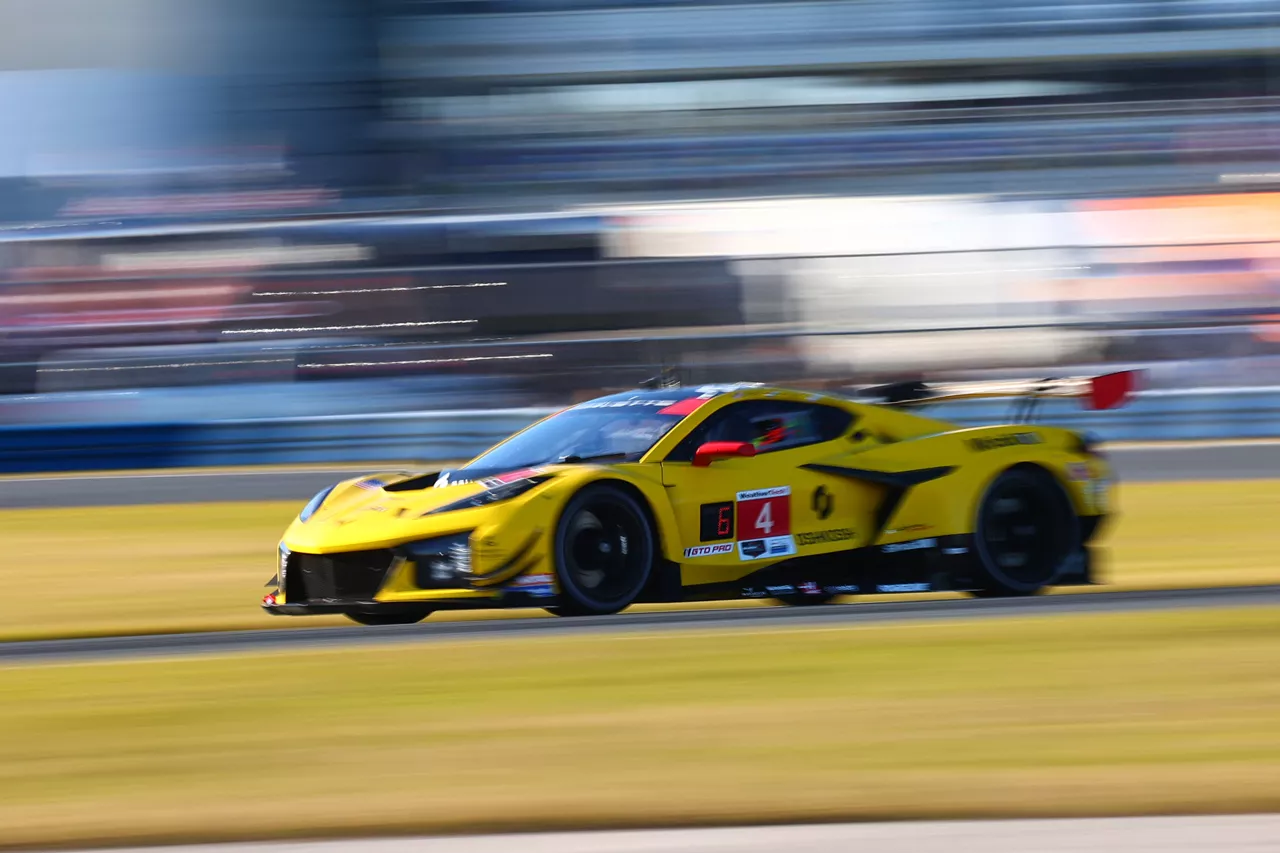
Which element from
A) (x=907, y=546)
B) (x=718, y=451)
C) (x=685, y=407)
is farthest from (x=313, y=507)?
(x=907, y=546)

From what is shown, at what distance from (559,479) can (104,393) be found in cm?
1436

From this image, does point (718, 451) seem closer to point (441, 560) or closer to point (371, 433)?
point (441, 560)

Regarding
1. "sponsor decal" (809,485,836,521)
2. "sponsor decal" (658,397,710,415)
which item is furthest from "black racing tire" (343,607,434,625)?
"sponsor decal" (809,485,836,521)

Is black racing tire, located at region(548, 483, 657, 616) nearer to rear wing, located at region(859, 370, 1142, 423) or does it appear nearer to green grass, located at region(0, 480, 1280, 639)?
green grass, located at region(0, 480, 1280, 639)

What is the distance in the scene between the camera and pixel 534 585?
7.29m

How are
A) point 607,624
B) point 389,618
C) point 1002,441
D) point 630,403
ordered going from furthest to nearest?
point 1002,441
point 630,403
point 389,618
point 607,624

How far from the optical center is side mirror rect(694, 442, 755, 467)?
7590mm

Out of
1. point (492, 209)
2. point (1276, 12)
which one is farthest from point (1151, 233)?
point (492, 209)

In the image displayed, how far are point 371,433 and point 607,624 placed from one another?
1134 cm

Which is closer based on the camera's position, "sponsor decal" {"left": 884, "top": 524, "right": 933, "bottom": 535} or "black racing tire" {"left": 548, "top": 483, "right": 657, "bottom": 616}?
"black racing tire" {"left": 548, "top": 483, "right": 657, "bottom": 616}

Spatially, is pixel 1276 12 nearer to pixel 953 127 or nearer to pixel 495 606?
pixel 953 127

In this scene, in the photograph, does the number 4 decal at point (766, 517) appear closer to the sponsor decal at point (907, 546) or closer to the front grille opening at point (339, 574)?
the sponsor decal at point (907, 546)

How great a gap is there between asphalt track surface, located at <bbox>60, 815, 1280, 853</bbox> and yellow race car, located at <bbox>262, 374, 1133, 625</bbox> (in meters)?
3.22

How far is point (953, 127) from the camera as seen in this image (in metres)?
28.9
